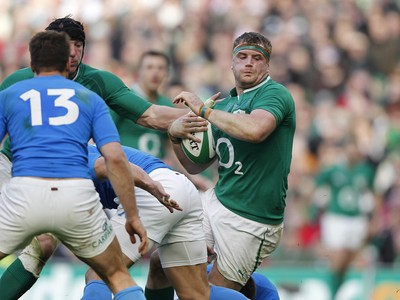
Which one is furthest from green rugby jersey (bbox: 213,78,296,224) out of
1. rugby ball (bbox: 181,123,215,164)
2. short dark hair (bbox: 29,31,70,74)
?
short dark hair (bbox: 29,31,70,74)

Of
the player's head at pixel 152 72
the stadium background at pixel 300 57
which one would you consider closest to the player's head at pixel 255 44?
the player's head at pixel 152 72

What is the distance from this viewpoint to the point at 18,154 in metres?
6.71

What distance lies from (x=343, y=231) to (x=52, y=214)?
31.4ft

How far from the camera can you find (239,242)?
8000 mm

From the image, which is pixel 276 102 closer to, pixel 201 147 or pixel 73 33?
pixel 201 147

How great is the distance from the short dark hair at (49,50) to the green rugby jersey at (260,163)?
65.1 inches

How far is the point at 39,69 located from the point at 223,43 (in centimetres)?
1132

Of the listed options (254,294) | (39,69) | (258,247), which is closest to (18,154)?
(39,69)

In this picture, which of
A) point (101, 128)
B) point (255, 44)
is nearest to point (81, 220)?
point (101, 128)

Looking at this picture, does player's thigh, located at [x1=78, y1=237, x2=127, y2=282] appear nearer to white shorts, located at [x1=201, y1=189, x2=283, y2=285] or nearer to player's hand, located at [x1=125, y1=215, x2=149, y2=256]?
player's hand, located at [x1=125, y1=215, x2=149, y2=256]

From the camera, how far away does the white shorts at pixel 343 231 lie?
15500 mm

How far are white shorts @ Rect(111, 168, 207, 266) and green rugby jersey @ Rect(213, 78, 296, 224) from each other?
47cm

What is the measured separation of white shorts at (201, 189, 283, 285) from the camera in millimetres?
8000

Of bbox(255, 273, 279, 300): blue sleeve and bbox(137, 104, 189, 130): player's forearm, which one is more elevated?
bbox(137, 104, 189, 130): player's forearm
